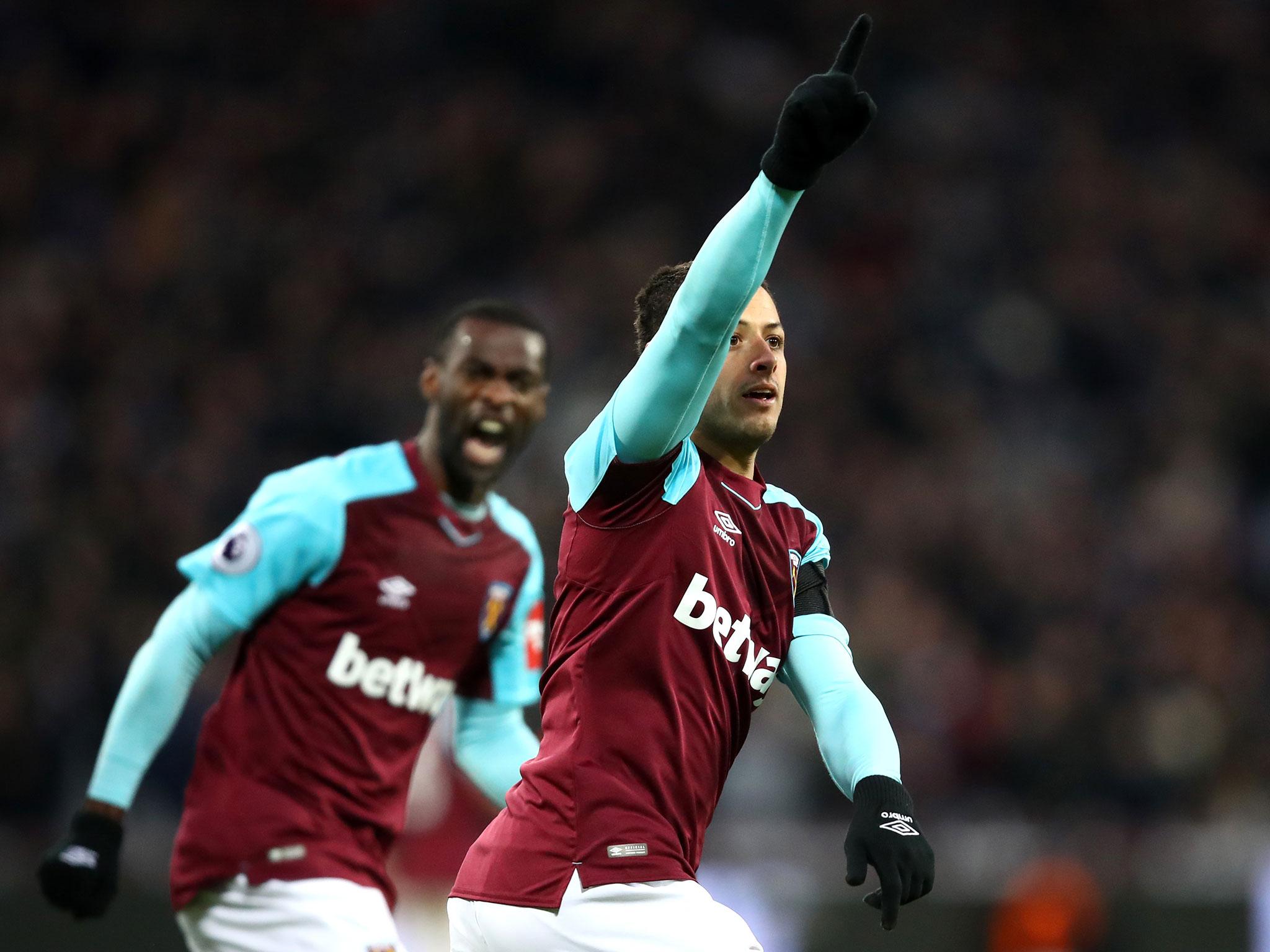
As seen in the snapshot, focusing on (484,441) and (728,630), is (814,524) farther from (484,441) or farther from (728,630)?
(484,441)

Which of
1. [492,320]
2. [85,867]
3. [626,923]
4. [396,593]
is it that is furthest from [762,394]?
[85,867]

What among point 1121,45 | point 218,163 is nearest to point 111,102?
point 218,163

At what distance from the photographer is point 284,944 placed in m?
3.93

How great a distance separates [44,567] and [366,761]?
5.31 metres

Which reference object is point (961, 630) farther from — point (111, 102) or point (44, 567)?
point (111, 102)

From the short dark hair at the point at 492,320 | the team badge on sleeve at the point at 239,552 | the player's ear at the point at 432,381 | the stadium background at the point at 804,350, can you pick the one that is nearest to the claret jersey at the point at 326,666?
the team badge on sleeve at the point at 239,552

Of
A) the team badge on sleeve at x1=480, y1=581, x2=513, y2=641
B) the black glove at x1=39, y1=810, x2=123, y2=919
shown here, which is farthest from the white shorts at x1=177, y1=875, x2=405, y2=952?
the team badge on sleeve at x1=480, y1=581, x2=513, y2=641

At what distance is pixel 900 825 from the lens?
290 cm

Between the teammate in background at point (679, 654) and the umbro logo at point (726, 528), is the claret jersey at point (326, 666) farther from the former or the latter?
the umbro logo at point (726, 528)

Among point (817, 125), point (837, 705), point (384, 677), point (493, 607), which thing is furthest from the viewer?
point (493, 607)

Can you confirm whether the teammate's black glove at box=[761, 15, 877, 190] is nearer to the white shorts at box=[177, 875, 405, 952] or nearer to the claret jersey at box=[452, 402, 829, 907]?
the claret jersey at box=[452, 402, 829, 907]

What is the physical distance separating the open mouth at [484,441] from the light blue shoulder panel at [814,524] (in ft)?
4.39

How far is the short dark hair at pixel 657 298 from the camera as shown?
326cm

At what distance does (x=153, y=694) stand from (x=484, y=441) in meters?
1.08
